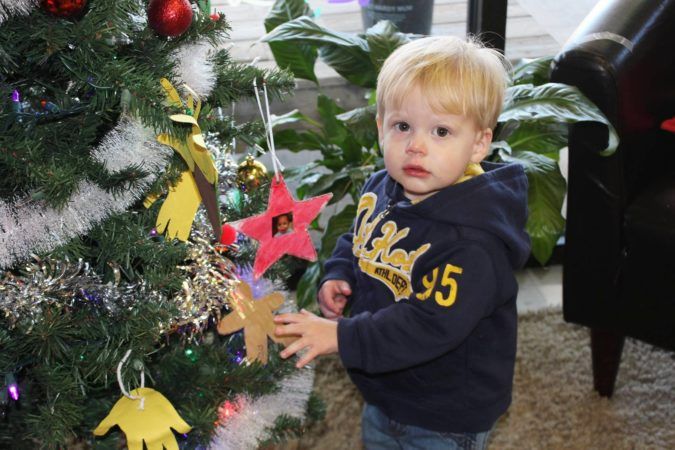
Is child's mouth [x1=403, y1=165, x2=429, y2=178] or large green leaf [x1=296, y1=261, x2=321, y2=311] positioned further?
large green leaf [x1=296, y1=261, x2=321, y2=311]

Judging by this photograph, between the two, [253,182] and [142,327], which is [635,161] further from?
[142,327]

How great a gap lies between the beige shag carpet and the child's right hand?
1.78 ft

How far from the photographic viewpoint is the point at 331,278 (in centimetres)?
132

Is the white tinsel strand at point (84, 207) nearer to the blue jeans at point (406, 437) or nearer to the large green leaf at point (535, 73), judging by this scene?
the blue jeans at point (406, 437)

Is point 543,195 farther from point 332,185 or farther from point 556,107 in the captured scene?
point 332,185

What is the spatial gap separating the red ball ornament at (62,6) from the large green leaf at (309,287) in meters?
1.09

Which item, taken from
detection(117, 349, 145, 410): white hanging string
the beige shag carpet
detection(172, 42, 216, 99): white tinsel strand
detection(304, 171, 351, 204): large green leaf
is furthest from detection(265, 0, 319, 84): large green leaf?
detection(117, 349, 145, 410): white hanging string

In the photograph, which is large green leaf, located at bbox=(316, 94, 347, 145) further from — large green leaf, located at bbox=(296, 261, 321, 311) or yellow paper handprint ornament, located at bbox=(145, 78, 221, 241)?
yellow paper handprint ornament, located at bbox=(145, 78, 221, 241)

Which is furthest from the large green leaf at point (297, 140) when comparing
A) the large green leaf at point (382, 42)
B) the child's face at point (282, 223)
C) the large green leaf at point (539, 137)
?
the child's face at point (282, 223)

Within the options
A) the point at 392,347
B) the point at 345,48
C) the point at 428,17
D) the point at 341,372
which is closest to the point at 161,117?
the point at 392,347

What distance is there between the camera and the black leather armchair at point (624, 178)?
1.60m

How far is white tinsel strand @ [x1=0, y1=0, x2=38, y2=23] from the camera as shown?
920 millimetres

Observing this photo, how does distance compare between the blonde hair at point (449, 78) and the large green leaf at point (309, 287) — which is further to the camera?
the large green leaf at point (309, 287)

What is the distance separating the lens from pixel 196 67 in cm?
116
